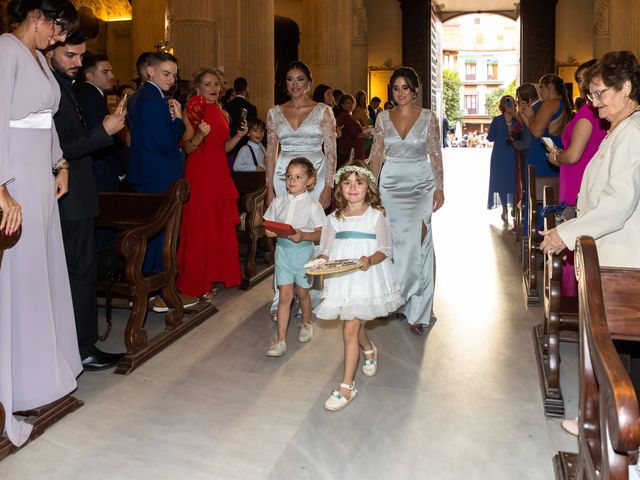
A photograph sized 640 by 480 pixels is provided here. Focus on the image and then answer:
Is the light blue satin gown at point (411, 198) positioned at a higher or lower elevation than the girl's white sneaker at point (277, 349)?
higher

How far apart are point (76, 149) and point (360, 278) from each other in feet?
6.38

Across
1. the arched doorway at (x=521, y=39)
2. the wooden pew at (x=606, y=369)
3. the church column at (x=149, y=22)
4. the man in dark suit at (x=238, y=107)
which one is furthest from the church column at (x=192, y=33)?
the arched doorway at (x=521, y=39)

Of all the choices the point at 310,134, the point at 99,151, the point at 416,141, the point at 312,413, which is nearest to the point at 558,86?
the point at 416,141

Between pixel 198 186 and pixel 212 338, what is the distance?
167 cm

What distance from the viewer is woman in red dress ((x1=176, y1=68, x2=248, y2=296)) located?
657cm

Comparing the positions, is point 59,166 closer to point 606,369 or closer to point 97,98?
point 97,98

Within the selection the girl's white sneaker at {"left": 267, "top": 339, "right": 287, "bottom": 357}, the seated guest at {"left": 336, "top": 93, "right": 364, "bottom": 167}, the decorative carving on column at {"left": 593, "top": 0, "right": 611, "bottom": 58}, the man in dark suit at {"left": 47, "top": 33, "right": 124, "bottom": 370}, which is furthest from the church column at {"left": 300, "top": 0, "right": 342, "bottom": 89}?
the man in dark suit at {"left": 47, "top": 33, "right": 124, "bottom": 370}

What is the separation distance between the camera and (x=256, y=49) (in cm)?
1384

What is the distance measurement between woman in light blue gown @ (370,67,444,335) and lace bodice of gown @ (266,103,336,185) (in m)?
0.37

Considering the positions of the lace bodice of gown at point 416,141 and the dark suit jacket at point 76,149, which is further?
the lace bodice of gown at point 416,141

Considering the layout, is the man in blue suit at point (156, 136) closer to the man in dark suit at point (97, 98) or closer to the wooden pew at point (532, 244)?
the man in dark suit at point (97, 98)

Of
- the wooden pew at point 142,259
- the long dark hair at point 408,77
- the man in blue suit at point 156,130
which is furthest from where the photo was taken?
the man in blue suit at point 156,130

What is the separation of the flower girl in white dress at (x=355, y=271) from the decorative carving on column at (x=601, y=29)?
21.0m

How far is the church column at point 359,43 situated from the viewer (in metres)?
26.1
